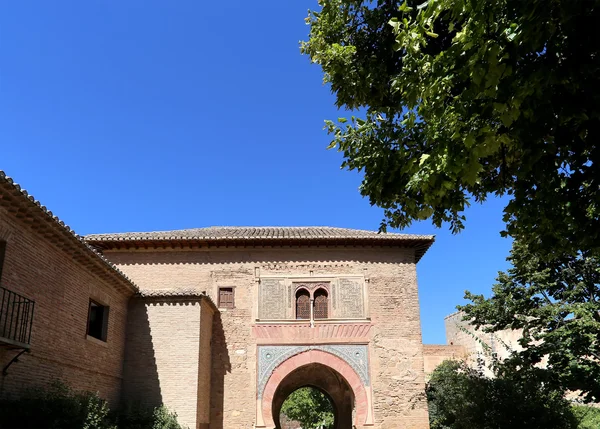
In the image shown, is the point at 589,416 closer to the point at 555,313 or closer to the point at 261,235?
the point at 555,313

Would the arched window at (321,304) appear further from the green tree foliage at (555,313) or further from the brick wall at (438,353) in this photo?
the brick wall at (438,353)

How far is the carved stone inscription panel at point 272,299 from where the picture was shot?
1512 cm

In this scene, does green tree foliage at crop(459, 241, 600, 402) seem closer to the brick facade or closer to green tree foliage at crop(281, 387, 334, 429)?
the brick facade

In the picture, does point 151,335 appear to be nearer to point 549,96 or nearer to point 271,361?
point 271,361

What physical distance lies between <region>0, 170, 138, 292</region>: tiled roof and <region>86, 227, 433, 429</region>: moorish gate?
2997 millimetres

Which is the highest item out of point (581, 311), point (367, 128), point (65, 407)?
point (367, 128)

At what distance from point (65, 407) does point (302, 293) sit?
8203 millimetres

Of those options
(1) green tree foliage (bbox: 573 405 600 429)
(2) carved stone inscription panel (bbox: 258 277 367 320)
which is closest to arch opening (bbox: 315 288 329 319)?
(2) carved stone inscription panel (bbox: 258 277 367 320)

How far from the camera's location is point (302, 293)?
609 inches

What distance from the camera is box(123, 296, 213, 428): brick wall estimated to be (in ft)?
40.7

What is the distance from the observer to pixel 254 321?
1501 cm

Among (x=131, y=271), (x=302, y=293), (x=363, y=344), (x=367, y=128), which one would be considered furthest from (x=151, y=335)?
(x=367, y=128)

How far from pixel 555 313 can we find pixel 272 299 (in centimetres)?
755

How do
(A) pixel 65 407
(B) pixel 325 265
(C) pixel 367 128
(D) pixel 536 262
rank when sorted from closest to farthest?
(C) pixel 367 128 → (A) pixel 65 407 → (D) pixel 536 262 → (B) pixel 325 265
